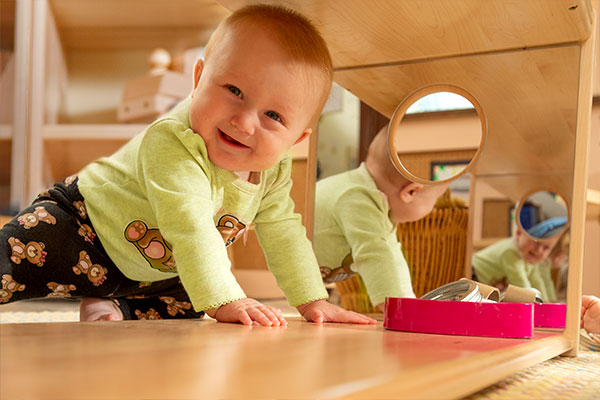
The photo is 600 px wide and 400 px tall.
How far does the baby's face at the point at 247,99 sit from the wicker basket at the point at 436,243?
297 millimetres

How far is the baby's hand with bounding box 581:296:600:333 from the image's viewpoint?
0.87 m

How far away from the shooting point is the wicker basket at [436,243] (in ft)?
2.94

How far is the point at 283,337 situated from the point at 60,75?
2.05 metres

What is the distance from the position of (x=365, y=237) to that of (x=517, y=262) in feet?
0.75

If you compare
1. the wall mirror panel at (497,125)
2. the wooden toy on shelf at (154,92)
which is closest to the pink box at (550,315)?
the wall mirror panel at (497,125)

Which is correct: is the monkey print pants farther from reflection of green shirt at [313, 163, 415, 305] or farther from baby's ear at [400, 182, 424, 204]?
baby's ear at [400, 182, 424, 204]

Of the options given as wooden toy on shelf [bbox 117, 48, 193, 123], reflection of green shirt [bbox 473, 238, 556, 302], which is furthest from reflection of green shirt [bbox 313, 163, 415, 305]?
wooden toy on shelf [bbox 117, 48, 193, 123]

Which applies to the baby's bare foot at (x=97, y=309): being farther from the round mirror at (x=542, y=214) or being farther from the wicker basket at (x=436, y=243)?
the round mirror at (x=542, y=214)

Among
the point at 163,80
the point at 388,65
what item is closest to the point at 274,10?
the point at 388,65

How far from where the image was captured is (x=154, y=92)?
1.98 m

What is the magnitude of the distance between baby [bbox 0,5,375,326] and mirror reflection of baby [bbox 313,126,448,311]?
0.42 ft

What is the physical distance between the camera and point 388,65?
884 millimetres

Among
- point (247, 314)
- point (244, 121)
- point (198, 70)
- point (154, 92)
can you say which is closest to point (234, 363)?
point (247, 314)

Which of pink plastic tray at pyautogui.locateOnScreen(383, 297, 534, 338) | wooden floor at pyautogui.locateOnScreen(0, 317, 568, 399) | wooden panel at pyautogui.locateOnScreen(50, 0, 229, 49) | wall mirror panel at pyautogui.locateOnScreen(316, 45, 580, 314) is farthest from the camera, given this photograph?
wooden panel at pyautogui.locateOnScreen(50, 0, 229, 49)
